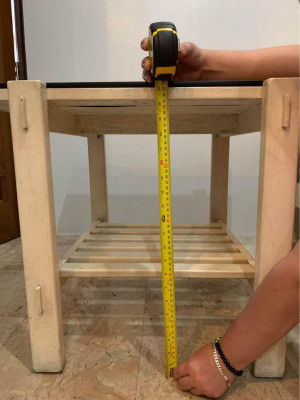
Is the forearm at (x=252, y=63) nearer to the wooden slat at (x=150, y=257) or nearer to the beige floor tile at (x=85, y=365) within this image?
the wooden slat at (x=150, y=257)

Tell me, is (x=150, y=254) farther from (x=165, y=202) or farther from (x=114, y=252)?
(x=165, y=202)

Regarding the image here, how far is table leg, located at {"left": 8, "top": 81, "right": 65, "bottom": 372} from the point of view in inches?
24.0

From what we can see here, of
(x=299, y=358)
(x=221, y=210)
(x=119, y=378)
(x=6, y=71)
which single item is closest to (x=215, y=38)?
(x=221, y=210)

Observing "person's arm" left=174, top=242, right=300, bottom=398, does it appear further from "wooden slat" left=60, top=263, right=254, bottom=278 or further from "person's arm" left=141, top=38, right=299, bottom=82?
"person's arm" left=141, top=38, right=299, bottom=82

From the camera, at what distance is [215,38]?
163 cm

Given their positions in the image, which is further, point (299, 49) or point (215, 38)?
point (215, 38)

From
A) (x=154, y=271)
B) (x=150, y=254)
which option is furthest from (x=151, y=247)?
(x=154, y=271)

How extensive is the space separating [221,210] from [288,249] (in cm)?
67

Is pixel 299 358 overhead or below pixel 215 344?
below

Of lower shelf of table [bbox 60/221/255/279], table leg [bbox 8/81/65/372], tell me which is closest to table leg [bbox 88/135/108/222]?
lower shelf of table [bbox 60/221/255/279]

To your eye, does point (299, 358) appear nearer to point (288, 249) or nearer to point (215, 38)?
point (288, 249)

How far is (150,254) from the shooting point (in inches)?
32.9

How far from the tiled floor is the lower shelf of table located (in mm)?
222

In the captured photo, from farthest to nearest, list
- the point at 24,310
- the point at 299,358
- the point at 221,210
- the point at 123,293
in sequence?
the point at 221,210, the point at 123,293, the point at 24,310, the point at 299,358
